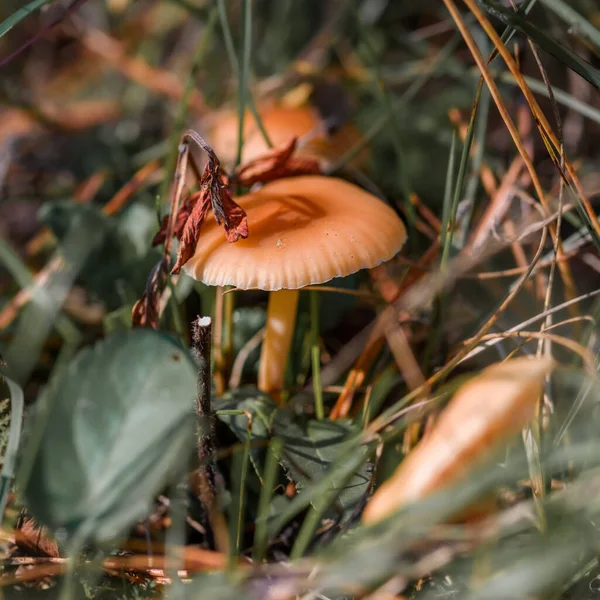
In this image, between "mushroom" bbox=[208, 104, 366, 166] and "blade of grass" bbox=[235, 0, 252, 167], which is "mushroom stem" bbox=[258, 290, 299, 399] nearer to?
"blade of grass" bbox=[235, 0, 252, 167]

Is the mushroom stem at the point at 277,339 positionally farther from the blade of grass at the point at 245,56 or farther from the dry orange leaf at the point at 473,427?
the dry orange leaf at the point at 473,427

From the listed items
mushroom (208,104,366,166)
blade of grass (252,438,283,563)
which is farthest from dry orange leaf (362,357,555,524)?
mushroom (208,104,366,166)

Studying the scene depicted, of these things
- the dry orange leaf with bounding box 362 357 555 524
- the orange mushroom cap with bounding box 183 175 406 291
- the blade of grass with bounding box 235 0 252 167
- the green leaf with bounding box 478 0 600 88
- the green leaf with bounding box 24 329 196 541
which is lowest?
the dry orange leaf with bounding box 362 357 555 524

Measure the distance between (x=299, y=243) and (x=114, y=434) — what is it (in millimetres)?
352

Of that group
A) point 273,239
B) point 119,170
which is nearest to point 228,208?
point 273,239

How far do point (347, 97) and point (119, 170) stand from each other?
0.67 m

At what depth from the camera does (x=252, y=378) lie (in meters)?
1.18

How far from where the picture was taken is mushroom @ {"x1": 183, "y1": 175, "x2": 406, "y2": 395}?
84 cm

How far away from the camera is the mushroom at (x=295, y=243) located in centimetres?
84

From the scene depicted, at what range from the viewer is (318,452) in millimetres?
928

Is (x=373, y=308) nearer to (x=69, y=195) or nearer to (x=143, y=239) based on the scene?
(x=143, y=239)

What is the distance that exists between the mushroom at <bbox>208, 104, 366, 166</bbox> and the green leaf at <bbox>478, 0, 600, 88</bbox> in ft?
1.98

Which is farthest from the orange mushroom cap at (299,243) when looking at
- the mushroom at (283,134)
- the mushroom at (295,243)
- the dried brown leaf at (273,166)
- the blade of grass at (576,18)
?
the mushroom at (283,134)

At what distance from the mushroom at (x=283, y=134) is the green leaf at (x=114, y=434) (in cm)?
83
